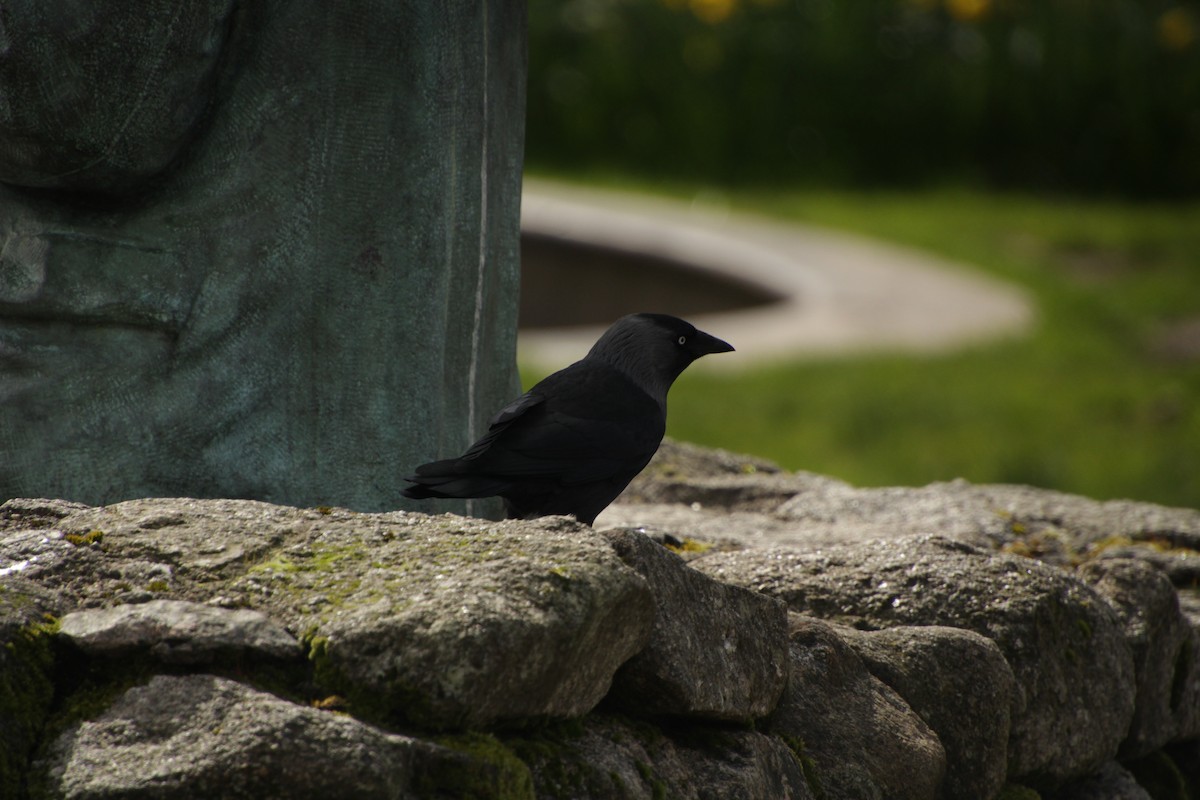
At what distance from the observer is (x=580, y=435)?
256 cm

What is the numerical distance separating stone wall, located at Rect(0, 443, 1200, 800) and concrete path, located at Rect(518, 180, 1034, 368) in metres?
4.23

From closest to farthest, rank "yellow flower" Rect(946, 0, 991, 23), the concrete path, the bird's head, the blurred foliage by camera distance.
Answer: the bird's head → the concrete path → the blurred foliage → "yellow flower" Rect(946, 0, 991, 23)

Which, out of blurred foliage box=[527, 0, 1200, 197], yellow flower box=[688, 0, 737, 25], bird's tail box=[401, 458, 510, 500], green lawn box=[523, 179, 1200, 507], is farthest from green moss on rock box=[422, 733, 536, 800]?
yellow flower box=[688, 0, 737, 25]

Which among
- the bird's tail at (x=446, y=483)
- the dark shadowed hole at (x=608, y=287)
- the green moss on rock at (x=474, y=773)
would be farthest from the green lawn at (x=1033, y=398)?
the green moss on rock at (x=474, y=773)

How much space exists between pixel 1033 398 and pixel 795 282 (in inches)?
79.5

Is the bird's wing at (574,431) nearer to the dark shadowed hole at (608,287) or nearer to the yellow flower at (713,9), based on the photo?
the dark shadowed hole at (608,287)

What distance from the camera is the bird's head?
2707 mm

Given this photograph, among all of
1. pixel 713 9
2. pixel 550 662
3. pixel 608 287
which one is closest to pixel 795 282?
pixel 608 287

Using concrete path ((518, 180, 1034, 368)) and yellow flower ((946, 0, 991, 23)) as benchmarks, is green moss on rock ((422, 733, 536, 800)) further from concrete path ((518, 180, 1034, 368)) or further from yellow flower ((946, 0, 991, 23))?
yellow flower ((946, 0, 991, 23))

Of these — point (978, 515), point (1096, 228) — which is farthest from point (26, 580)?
point (1096, 228)

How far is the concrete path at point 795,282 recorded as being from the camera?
302 inches

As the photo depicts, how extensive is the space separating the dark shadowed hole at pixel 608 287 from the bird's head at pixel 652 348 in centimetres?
601

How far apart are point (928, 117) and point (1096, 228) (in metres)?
1.79

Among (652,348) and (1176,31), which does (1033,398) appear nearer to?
(652,348)
